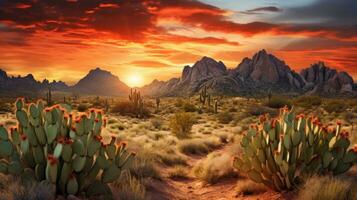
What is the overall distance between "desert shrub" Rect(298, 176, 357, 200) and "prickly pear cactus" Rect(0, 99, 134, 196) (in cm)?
339

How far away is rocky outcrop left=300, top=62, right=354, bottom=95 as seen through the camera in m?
Result: 139

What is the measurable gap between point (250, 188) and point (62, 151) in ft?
14.6

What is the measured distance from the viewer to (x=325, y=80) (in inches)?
6590

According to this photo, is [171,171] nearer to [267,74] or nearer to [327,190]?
[327,190]

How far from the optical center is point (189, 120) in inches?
952

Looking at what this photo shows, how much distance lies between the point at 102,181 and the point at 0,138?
1.97m

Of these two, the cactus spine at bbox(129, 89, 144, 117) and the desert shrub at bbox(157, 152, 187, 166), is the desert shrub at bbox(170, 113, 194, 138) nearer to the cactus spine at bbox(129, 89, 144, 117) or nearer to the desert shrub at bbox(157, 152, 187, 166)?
the desert shrub at bbox(157, 152, 187, 166)

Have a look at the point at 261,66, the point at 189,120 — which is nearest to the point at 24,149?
the point at 189,120

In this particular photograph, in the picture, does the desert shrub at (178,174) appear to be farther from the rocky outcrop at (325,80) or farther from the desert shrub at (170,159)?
the rocky outcrop at (325,80)

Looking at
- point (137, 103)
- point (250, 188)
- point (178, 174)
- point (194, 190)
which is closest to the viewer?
point (250, 188)

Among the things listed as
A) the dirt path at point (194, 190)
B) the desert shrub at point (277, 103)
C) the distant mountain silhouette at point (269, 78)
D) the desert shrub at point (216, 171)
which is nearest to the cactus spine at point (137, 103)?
the desert shrub at point (277, 103)

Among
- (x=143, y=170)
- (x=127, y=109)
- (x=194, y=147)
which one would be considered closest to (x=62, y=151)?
(x=143, y=170)

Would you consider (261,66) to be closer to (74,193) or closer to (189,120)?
(189,120)

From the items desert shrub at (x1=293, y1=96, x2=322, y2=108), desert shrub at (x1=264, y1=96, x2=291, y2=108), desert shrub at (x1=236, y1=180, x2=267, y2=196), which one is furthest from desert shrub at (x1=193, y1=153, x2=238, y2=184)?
desert shrub at (x1=264, y1=96, x2=291, y2=108)
